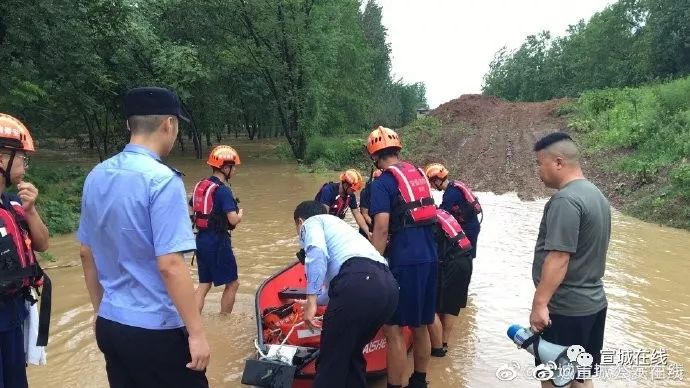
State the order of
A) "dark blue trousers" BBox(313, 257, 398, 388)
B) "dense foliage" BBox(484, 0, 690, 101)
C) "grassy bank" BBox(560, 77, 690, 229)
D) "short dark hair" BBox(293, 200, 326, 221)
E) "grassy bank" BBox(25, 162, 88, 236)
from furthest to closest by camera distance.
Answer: "dense foliage" BBox(484, 0, 690, 101) → "grassy bank" BBox(560, 77, 690, 229) → "grassy bank" BBox(25, 162, 88, 236) → "short dark hair" BBox(293, 200, 326, 221) → "dark blue trousers" BBox(313, 257, 398, 388)

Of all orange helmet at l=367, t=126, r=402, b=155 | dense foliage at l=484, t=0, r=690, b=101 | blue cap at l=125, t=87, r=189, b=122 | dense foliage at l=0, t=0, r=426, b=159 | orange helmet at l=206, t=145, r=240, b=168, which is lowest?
orange helmet at l=206, t=145, r=240, b=168

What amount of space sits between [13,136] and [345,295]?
73.5 inches

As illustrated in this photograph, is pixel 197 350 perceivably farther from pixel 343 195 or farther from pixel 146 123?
pixel 343 195

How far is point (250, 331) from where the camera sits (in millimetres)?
5539

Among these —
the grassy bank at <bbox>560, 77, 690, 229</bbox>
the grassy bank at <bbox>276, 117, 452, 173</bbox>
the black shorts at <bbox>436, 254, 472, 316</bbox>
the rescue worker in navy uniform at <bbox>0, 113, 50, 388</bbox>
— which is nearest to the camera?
the rescue worker in navy uniform at <bbox>0, 113, 50, 388</bbox>

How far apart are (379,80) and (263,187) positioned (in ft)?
116

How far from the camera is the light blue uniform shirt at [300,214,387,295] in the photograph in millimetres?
3111

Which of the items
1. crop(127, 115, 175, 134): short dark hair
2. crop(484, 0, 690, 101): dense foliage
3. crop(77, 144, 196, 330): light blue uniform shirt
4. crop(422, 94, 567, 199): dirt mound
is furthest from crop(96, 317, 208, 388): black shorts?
crop(484, 0, 690, 101): dense foliage

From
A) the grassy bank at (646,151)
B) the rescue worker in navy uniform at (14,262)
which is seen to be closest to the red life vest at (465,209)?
the rescue worker in navy uniform at (14,262)

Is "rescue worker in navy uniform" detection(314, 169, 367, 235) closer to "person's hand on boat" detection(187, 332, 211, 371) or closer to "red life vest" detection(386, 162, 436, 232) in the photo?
"red life vest" detection(386, 162, 436, 232)

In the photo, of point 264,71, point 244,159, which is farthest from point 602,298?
point 244,159

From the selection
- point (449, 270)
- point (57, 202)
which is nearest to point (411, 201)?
point (449, 270)

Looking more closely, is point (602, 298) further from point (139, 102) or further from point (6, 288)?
point (6, 288)

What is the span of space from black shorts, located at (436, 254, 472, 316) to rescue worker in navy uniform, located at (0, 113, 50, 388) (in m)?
3.22
